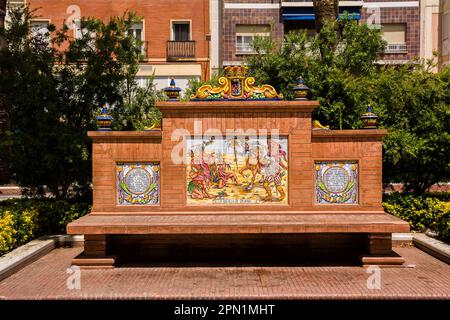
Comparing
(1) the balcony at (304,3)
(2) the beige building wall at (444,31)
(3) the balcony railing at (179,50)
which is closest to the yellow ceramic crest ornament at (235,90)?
(3) the balcony railing at (179,50)

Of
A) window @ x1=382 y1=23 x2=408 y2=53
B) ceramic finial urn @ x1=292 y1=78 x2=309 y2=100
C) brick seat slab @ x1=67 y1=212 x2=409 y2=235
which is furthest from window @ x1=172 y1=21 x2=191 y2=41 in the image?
brick seat slab @ x1=67 y1=212 x2=409 y2=235

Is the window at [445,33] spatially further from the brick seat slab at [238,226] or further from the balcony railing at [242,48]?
the brick seat slab at [238,226]

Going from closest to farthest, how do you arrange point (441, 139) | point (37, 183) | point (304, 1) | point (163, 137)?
1. point (163, 137)
2. point (441, 139)
3. point (37, 183)
4. point (304, 1)

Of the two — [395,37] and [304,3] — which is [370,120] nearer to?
[304,3]

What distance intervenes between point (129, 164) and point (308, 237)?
369 cm

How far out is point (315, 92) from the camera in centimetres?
1231

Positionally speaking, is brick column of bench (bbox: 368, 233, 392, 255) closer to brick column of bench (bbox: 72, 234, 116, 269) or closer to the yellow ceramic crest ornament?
the yellow ceramic crest ornament

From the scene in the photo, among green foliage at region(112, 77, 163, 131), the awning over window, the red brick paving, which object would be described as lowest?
the red brick paving

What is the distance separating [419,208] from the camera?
11.3m

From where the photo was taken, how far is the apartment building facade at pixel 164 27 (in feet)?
82.2

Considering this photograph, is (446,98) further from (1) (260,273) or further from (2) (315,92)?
(1) (260,273)

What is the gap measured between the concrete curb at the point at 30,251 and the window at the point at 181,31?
56.6ft

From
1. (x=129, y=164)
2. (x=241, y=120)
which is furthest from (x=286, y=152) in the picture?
(x=129, y=164)

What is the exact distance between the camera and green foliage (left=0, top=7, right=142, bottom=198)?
11.3 metres
